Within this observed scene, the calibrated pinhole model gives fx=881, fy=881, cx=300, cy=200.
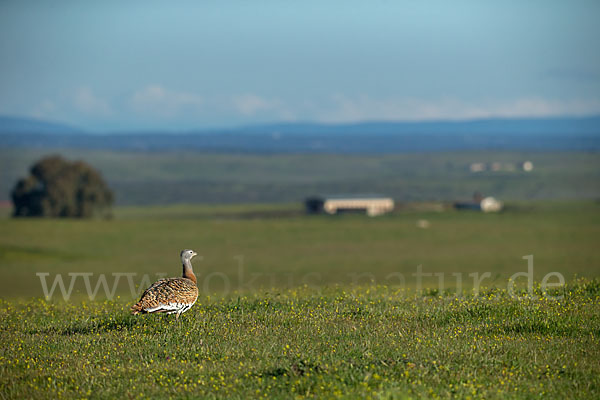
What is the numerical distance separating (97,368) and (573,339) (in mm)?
7438

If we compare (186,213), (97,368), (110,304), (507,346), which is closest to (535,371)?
(507,346)

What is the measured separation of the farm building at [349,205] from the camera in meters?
136

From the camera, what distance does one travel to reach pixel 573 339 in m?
14.1

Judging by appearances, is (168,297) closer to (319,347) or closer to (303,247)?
(319,347)

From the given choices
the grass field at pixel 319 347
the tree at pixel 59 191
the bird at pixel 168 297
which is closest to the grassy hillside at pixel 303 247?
the tree at pixel 59 191

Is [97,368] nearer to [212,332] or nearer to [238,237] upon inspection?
[212,332]

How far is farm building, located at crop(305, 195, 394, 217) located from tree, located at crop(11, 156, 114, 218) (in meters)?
34.4

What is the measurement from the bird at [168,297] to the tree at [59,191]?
102 metres

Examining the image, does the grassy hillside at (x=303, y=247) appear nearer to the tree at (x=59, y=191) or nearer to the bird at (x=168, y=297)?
the tree at (x=59, y=191)

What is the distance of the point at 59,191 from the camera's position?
376 ft

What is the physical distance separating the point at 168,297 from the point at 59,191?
104m

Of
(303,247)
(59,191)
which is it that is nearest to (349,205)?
(303,247)

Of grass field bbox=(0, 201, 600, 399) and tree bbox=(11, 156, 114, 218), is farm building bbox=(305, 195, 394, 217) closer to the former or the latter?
tree bbox=(11, 156, 114, 218)

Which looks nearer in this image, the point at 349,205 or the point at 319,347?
the point at 319,347
